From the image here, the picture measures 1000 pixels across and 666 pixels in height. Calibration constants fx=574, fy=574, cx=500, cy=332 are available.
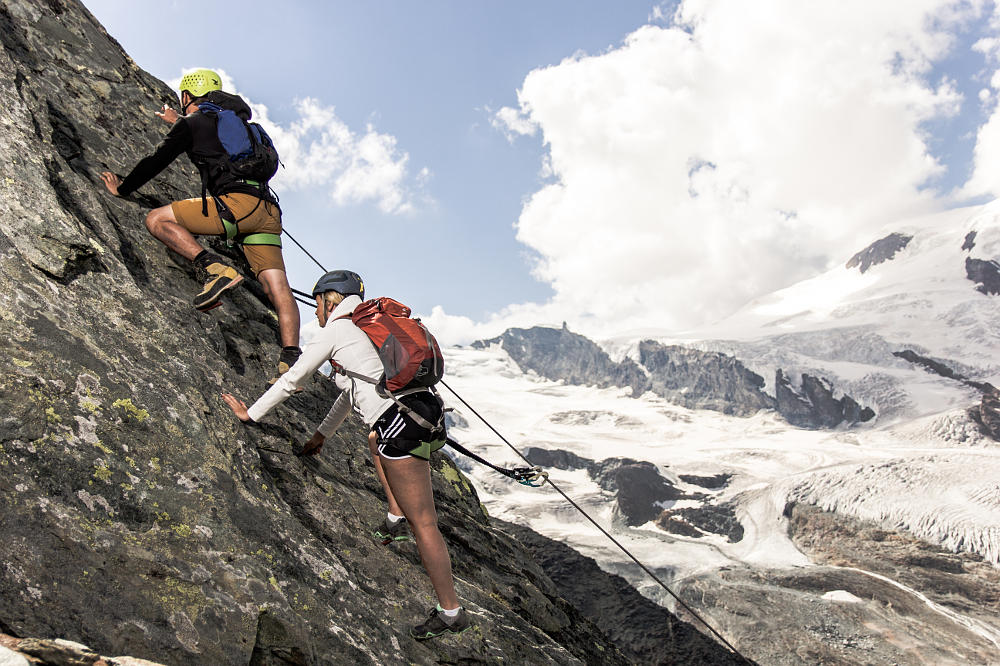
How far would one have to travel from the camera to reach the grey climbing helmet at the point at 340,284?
515 cm

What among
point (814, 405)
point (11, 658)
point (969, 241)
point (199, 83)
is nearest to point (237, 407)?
point (11, 658)

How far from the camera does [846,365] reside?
142750 mm

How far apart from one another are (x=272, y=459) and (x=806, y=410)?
171324 millimetres

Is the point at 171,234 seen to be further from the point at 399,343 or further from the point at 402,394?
the point at 402,394

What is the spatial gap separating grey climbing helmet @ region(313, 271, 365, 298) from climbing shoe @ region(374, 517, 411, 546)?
233 centimetres

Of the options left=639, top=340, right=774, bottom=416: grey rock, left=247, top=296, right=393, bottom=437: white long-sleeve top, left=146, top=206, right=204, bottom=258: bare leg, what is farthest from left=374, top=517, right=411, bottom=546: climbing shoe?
left=639, top=340, right=774, bottom=416: grey rock

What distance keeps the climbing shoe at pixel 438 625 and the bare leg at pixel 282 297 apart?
3.15 m

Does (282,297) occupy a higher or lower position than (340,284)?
lower

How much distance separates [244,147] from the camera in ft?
18.7

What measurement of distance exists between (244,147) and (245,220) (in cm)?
73

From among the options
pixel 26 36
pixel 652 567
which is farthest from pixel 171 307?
pixel 652 567

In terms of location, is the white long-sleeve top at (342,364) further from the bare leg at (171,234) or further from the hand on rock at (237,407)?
the bare leg at (171,234)

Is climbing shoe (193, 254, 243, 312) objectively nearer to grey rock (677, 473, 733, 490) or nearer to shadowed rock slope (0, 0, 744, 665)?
shadowed rock slope (0, 0, 744, 665)

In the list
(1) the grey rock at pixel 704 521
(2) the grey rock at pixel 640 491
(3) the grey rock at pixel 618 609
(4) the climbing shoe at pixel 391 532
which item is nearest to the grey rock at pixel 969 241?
(2) the grey rock at pixel 640 491
